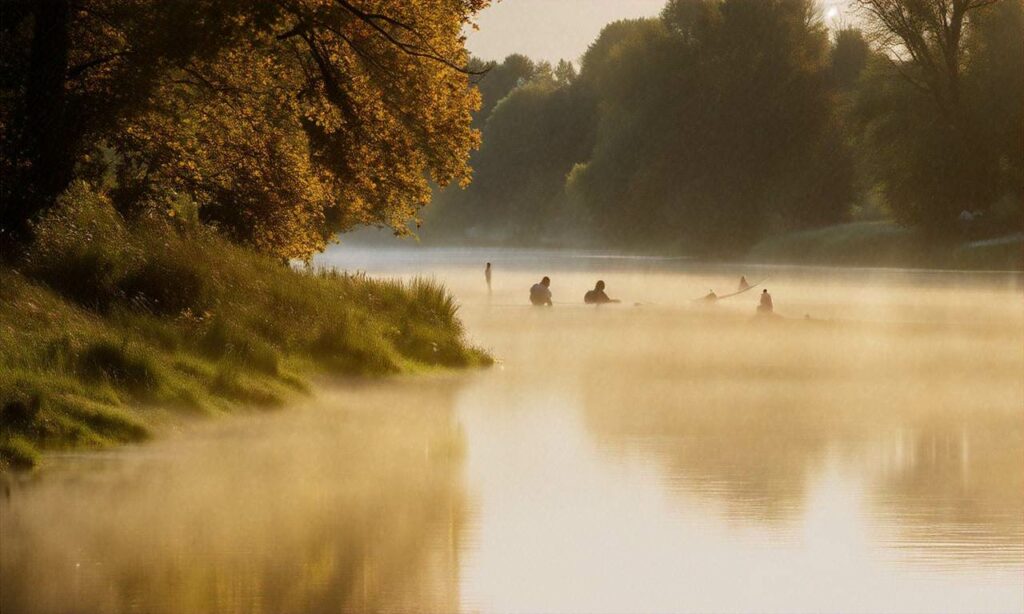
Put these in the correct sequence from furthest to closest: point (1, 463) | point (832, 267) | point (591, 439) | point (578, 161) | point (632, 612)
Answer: point (578, 161) < point (832, 267) < point (591, 439) < point (1, 463) < point (632, 612)

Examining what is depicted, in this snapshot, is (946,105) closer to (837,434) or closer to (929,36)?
(929,36)

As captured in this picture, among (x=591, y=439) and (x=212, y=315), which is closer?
(x=591, y=439)

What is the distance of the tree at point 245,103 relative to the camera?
67.3 ft

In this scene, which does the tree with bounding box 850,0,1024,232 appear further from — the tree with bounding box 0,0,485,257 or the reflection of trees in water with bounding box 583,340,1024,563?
the tree with bounding box 0,0,485,257

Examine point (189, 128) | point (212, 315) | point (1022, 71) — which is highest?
point (1022, 71)

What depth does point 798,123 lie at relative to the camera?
317 feet

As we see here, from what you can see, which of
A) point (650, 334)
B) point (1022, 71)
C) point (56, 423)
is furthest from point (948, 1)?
point (56, 423)

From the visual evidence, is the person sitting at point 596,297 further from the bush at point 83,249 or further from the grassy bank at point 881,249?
the grassy bank at point 881,249

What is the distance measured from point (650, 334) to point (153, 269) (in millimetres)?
19940

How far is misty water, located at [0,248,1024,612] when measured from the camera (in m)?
10.3

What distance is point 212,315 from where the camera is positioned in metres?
20.3

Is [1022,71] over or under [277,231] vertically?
over

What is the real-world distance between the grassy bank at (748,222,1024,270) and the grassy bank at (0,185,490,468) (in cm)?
5391

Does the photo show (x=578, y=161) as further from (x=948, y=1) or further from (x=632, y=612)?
(x=632, y=612)
